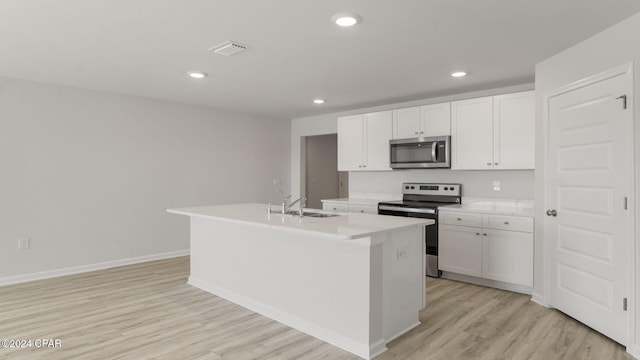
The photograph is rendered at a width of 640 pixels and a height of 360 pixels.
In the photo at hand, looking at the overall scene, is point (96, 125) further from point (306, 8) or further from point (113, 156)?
point (306, 8)

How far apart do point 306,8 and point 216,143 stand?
12.9 feet

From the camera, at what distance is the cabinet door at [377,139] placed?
5227 millimetres

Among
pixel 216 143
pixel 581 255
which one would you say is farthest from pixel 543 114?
pixel 216 143

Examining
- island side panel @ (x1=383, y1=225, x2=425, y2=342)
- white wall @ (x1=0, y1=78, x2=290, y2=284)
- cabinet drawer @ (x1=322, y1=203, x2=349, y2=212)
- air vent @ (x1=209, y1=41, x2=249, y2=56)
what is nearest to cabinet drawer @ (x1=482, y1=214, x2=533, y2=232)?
island side panel @ (x1=383, y1=225, x2=425, y2=342)

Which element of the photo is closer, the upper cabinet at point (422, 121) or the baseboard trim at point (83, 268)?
the baseboard trim at point (83, 268)

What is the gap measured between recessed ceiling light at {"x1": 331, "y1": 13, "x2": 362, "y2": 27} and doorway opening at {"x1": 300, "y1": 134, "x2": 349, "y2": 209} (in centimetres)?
448

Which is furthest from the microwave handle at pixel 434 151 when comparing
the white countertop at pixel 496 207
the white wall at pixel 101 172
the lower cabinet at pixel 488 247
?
the white wall at pixel 101 172

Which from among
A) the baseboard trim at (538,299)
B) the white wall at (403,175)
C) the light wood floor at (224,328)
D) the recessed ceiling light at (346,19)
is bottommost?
the light wood floor at (224,328)

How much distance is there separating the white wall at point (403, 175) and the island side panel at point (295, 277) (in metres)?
2.78

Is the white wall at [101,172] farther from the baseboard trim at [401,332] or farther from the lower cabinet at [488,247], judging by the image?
the baseboard trim at [401,332]

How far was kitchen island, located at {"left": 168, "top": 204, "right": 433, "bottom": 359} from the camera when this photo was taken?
2.52m

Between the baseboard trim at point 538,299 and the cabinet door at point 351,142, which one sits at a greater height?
the cabinet door at point 351,142

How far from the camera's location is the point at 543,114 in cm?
345

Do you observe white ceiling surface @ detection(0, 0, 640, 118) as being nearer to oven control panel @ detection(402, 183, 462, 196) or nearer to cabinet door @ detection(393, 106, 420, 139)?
cabinet door @ detection(393, 106, 420, 139)
